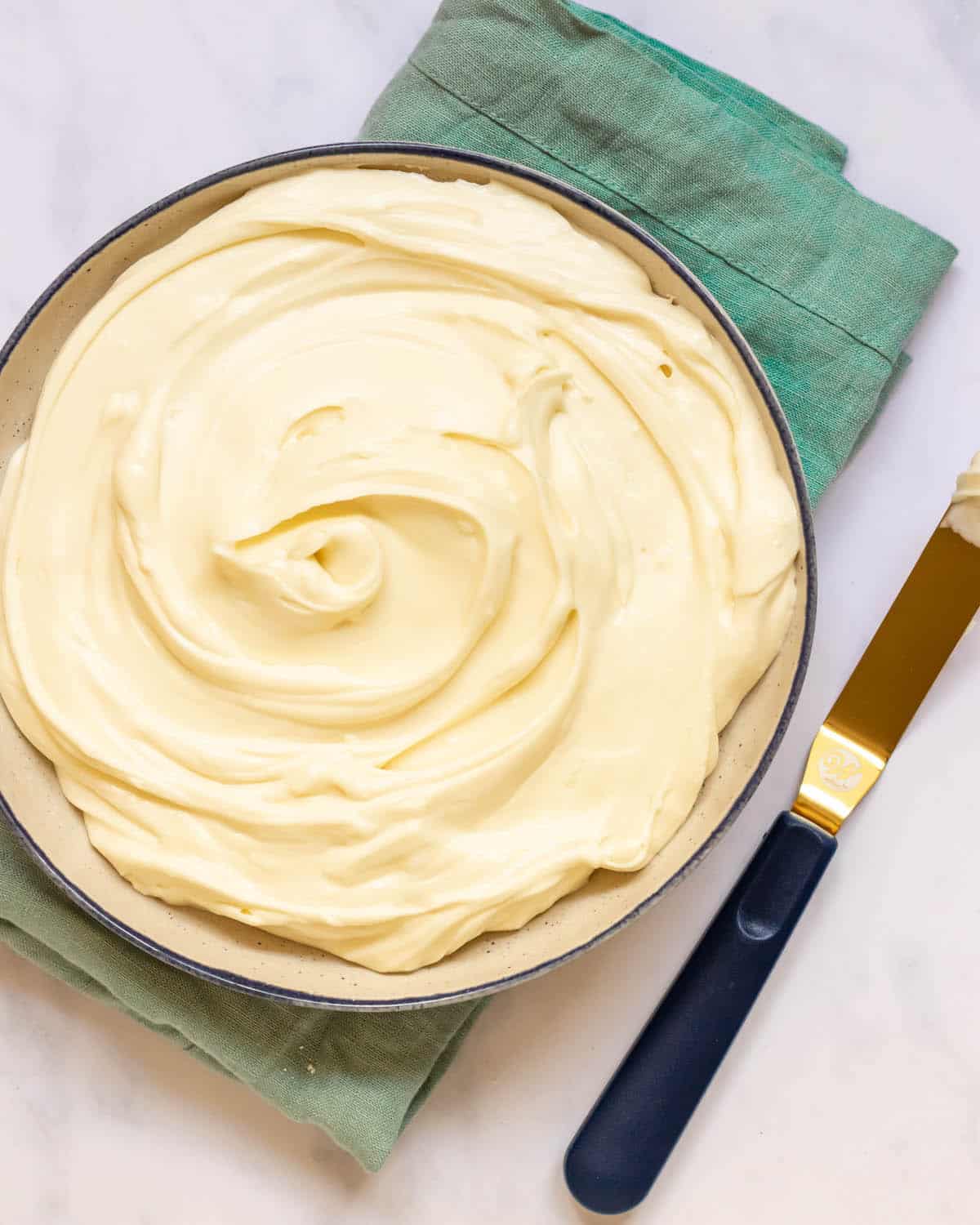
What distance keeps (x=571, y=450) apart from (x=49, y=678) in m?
0.76

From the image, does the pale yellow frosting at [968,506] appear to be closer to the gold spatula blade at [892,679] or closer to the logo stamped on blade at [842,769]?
the gold spatula blade at [892,679]

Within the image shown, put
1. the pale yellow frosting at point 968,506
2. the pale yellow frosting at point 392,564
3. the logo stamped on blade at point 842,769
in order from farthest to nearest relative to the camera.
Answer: the logo stamped on blade at point 842,769, the pale yellow frosting at point 968,506, the pale yellow frosting at point 392,564

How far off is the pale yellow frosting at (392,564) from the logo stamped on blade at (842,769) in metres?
0.26

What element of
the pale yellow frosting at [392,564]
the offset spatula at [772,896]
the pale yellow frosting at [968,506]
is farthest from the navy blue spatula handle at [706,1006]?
the pale yellow frosting at [968,506]

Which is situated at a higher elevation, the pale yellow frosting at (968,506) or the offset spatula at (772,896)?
the pale yellow frosting at (968,506)

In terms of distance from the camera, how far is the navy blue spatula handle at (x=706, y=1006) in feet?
5.23

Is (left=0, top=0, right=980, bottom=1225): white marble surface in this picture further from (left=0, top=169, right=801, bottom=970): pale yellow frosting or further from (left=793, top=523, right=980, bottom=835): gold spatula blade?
(left=0, top=169, right=801, bottom=970): pale yellow frosting

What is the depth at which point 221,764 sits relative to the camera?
1.45 m

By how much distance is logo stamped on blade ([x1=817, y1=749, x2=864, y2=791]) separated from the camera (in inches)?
64.0

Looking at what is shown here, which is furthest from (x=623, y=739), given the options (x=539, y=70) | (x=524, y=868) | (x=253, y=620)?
(x=539, y=70)

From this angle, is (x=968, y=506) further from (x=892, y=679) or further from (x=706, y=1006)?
(x=706, y=1006)


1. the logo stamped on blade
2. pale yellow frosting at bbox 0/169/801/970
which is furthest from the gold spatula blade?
pale yellow frosting at bbox 0/169/801/970

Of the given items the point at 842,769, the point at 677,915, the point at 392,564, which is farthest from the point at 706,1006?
the point at 392,564

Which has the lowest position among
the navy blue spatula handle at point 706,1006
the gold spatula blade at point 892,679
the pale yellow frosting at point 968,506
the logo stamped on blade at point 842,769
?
the navy blue spatula handle at point 706,1006
